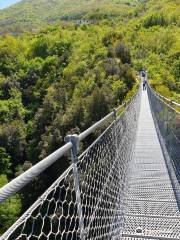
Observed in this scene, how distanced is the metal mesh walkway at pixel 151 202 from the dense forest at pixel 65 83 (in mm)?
8790

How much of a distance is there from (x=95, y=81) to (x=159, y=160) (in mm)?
20023

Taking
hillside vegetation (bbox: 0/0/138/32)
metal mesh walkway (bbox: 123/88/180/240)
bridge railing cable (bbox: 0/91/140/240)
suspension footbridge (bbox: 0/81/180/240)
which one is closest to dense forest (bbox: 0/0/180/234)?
metal mesh walkway (bbox: 123/88/180/240)

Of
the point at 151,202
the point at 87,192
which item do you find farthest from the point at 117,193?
the point at 87,192

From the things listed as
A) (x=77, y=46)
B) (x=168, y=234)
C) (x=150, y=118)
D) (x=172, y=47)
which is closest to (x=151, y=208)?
(x=168, y=234)

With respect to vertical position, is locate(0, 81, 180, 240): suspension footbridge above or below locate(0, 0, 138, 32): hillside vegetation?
below

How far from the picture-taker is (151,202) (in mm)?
3051

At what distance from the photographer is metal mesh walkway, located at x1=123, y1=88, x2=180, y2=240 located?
2473 mm

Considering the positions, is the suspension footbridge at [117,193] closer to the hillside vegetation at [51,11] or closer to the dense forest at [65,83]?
the dense forest at [65,83]

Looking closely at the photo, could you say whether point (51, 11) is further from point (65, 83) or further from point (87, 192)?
point (87, 192)

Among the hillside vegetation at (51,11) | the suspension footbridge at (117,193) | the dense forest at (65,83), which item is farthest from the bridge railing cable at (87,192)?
the hillside vegetation at (51,11)

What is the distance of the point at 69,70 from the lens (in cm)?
3127

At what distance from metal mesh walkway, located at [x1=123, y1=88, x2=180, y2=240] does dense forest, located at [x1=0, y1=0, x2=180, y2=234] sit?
8.79 meters

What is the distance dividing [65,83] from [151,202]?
89.2 ft

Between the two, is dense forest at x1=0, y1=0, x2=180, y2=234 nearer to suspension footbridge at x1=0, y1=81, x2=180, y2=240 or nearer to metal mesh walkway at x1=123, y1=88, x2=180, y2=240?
metal mesh walkway at x1=123, y1=88, x2=180, y2=240
